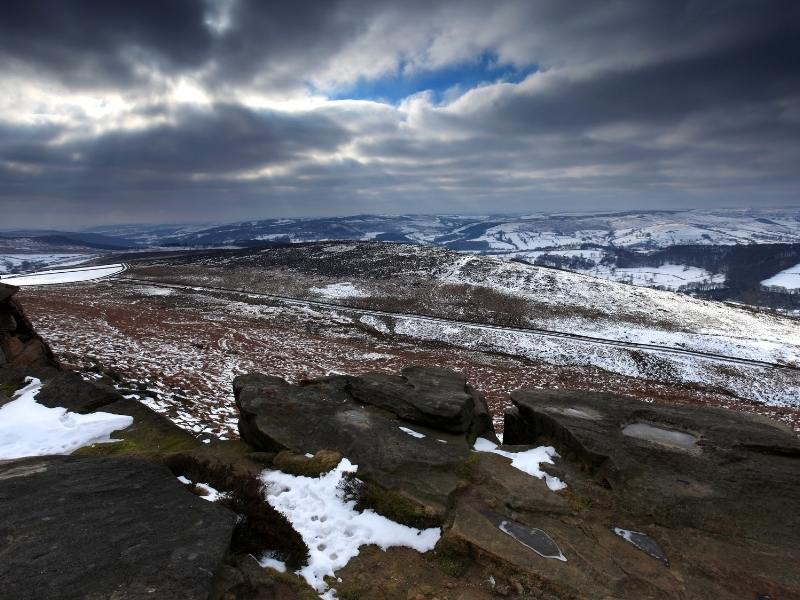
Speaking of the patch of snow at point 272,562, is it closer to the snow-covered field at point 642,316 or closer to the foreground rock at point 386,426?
the foreground rock at point 386,426

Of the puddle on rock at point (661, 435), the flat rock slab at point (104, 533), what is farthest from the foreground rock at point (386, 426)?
the puddle on rock at point (661, 435)

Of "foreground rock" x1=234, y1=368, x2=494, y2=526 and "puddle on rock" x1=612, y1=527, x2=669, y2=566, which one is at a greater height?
"foreground rock" x1=234, y1=368, x2=494, y2=526

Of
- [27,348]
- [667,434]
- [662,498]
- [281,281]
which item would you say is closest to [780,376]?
[667,434]

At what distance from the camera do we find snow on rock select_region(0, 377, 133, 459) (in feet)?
37.0

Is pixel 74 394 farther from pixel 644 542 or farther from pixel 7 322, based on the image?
pixel 644 542

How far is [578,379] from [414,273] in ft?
161

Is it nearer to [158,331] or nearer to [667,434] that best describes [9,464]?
[667,434]

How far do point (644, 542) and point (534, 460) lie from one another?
3419mm

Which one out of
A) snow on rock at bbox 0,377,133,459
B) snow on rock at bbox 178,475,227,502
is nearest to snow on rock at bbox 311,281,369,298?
snow on rock at bbox 0,377,133,459

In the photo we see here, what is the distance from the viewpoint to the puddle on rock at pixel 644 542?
840 cm

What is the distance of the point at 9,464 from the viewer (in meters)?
8.45

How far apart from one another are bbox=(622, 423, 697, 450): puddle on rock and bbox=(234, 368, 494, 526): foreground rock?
4.95 metres

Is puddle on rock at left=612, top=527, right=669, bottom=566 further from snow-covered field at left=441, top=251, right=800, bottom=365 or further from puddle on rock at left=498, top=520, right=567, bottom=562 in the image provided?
snow-covered field at left=441, top=251, right=800, bottom=365

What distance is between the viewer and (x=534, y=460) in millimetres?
11867
